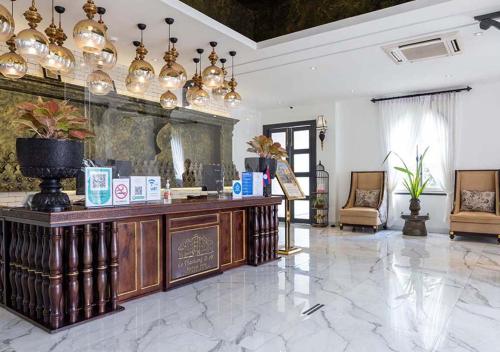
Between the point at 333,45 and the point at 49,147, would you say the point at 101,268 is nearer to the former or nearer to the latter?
the point at 49,147

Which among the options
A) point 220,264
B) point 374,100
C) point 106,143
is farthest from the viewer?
point 374,100

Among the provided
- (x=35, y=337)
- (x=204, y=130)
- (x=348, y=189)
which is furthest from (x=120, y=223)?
(x=348, y=189)

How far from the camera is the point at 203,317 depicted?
2.92 metres

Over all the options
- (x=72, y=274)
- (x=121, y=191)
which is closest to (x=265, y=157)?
(x=121, y=191)

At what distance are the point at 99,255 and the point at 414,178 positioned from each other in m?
6.78

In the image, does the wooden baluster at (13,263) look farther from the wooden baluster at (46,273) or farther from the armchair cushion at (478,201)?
the armchair cushion at (478,201)

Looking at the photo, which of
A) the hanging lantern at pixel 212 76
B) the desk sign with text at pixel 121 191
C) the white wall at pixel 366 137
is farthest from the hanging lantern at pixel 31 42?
the white wall at pixel 366 137

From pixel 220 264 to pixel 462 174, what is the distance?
5634 millimetres

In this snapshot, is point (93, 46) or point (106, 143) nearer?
point (93, 46)

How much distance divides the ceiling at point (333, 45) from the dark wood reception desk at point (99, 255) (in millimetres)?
2278

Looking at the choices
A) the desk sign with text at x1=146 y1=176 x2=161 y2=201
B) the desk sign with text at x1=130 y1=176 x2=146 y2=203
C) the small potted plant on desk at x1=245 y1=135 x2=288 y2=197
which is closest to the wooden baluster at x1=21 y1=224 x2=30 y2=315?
the desk sign with text at x1=130 y1=176 x2=146 y2=203

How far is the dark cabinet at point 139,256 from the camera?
320 centimetres

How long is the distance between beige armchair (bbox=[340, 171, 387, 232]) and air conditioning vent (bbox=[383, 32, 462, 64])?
10.4 ft

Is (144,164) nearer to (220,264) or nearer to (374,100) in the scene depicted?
(220,264)
